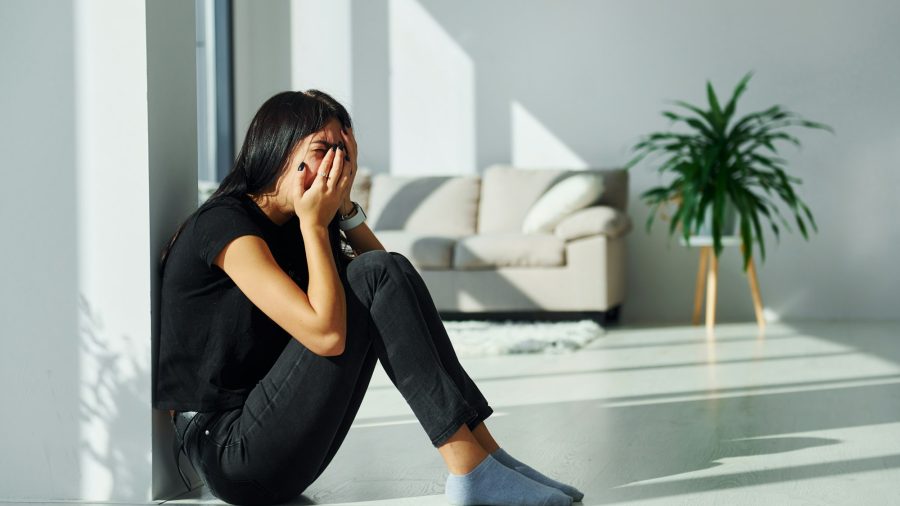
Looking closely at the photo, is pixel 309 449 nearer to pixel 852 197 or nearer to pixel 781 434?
pixel 781 434

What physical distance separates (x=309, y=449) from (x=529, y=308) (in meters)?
3.93

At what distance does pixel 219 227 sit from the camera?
1787mm

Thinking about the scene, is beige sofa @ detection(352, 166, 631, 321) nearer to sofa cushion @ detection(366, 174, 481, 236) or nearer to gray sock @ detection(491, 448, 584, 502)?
sofa cushion @ detection(366, 174, 481, 236)

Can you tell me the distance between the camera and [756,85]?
618 centimetres

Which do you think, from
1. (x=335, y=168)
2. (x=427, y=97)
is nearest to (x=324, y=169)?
(x=335, y=168)

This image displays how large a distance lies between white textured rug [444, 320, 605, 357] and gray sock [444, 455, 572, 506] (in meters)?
2.62

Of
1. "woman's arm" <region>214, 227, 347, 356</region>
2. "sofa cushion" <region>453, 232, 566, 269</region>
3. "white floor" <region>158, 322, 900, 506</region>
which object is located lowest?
"white floor" <region>158, 322, 900, 506</region>

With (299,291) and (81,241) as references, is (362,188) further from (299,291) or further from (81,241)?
(299,291)

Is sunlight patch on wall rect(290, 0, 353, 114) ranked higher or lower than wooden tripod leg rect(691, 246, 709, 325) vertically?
higher

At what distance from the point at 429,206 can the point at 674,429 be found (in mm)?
3726

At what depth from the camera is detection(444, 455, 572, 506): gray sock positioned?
1.84 metres

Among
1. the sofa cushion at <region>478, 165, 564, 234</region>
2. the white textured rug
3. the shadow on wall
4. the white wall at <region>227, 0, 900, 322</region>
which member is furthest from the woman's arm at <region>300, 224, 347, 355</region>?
the white wall at <region>227, 0, 900, 322</region>

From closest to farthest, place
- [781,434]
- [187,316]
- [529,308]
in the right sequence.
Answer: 1. [187,316]
2. [781,434]
3. [529,308]

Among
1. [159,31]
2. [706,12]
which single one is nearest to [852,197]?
[706,12]
